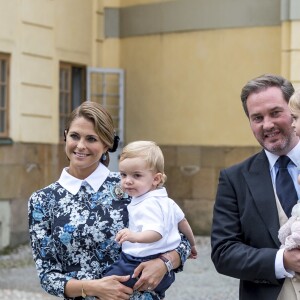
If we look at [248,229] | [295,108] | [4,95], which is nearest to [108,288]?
[248,229]

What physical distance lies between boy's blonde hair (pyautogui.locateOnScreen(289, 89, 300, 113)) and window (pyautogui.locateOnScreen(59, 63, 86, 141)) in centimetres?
1090

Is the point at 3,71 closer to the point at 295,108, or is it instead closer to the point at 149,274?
the point at 149,274

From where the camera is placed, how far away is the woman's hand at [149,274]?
4336 millimetres

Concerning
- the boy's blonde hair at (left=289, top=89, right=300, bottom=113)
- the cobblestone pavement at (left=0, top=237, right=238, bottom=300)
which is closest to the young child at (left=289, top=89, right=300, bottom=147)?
the boy's blonde hair at (left=289, top=89, right=300, bottom=113)

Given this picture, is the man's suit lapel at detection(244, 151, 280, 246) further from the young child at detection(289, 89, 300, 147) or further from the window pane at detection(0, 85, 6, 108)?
the window pane at detection(0, 85, 6, 108)

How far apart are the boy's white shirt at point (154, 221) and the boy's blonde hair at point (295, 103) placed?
2.69 ft

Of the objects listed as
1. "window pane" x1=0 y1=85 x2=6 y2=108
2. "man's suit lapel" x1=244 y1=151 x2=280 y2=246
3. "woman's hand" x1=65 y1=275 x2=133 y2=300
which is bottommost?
"woman's hand" x1=65 y1=275 x2=133 y2=300

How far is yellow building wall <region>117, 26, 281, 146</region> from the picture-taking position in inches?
570

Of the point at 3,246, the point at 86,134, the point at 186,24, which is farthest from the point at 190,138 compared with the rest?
the point at 86,134

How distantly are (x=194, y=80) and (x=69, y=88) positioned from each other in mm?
1974

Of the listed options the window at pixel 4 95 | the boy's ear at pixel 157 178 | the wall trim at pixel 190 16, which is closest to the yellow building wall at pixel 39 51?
the window at pixel 4 95

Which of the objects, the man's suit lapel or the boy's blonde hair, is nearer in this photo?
the boy's blonde hair

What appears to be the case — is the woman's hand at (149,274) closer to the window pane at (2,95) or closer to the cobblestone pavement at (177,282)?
the cobblestone pavement at (177,282)

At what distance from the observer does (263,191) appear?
167 inches
